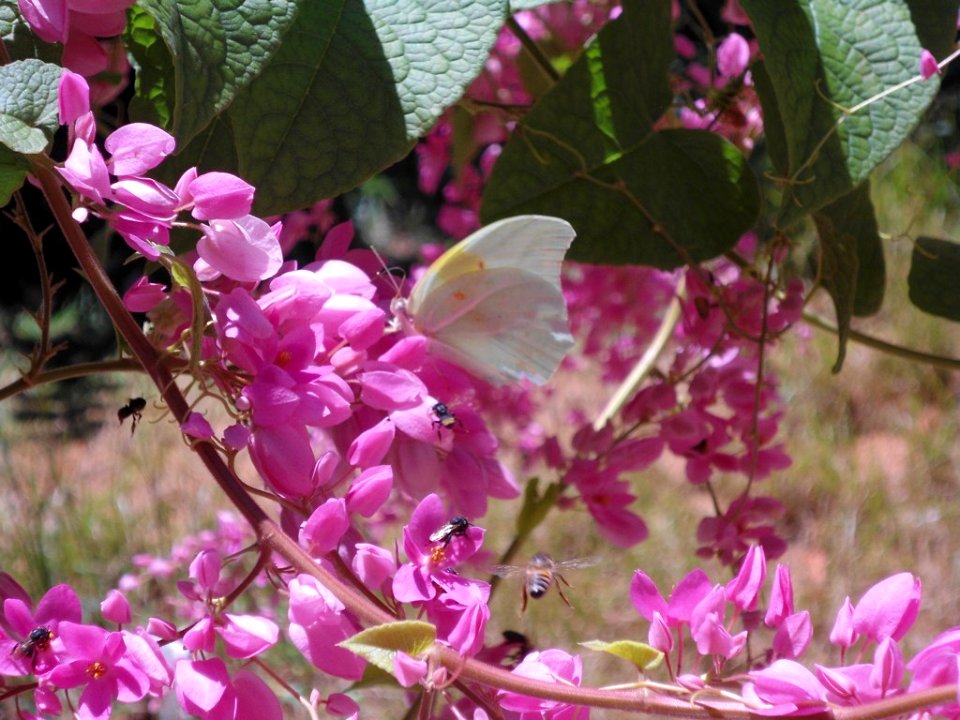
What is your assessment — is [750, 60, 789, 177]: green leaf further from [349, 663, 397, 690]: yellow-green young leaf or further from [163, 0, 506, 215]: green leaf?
[349, 663, 397, 690]: yellow-green young leaf

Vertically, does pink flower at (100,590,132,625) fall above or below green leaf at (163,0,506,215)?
below

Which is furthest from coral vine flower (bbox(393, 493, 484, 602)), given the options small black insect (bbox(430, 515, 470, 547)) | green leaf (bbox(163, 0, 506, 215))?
green leaf (bbox(163, 0, 506, 215))

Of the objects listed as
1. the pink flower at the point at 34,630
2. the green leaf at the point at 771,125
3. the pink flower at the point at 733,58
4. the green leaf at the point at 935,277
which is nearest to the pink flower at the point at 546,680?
the pink flower at the point at 34,630

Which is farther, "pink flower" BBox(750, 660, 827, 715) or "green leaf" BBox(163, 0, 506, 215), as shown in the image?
"green leaf" BBox(163, 0, 506, 215)

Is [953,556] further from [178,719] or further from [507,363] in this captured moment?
[507,363]

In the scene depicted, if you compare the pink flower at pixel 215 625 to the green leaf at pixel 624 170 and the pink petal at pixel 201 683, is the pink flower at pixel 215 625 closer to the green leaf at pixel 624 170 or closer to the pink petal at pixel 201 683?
the pink petal at pixel 201 683

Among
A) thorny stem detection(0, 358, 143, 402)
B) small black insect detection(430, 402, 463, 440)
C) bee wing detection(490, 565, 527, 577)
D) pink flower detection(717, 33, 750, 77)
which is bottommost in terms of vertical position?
bee wing detection(490, 565, 527, 577)
